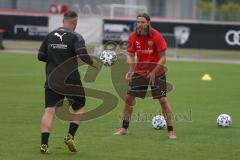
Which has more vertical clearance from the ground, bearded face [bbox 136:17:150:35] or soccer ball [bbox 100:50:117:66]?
bearded face [bbox 136:17:150:35]

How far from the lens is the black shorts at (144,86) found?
1238 cm

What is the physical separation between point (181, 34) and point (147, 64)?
2925 cm

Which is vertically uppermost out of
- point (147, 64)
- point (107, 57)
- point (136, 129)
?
point (147, 64)

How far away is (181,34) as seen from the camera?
41469mm

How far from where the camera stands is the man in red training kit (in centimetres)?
1222

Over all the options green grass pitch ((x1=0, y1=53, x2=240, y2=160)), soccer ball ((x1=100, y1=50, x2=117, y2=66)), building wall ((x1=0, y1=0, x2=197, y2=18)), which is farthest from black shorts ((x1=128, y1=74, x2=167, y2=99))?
building wall ((x1=0, y1=0, x2=197, y2=18))

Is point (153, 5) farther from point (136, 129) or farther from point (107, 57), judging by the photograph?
point (136, 129)

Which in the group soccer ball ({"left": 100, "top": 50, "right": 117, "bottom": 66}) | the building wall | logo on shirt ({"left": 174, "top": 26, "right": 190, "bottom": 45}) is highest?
soccer ball ({"left": 100, "top": 50, "right": 117, "bottom": 66})

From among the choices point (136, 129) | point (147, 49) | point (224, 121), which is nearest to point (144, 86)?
point (147, 49)

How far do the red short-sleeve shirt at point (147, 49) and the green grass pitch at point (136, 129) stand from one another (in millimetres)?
1224

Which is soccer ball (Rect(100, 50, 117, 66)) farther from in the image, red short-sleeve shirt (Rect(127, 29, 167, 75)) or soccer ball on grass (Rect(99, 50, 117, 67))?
red short-sleeve shirt (Rect(127, 29, 167, 75))

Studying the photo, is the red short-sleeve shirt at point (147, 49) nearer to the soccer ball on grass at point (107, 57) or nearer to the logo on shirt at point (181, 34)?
the soccer ball on grass at point (107, 57)

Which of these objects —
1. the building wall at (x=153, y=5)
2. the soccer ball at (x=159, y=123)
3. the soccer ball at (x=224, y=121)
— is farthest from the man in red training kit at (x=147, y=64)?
the building wall at (x=153, y=5)

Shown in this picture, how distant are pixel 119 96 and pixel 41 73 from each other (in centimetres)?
780
